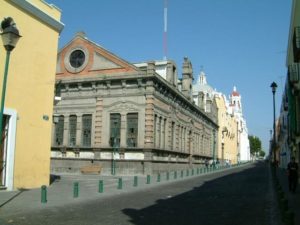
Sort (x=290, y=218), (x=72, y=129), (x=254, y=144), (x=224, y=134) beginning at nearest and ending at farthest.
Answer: (x=290, y=218)
(x=72, y=129)
(x=224, y=134)
(x=254, y=144)

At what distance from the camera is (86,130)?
36688mm

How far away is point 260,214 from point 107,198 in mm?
6311

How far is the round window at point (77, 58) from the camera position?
3844 centimetres

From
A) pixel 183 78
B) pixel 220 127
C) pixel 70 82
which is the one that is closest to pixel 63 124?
pixel 70 82

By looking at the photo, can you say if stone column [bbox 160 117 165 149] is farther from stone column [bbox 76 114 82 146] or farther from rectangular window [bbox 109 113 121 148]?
stone column [bbox 76 114 82 146]

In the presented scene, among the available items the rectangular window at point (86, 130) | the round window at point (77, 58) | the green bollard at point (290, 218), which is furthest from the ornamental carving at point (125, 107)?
the green bollard at point (290, 218)

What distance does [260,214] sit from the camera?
1223cm

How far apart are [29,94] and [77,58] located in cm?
2124

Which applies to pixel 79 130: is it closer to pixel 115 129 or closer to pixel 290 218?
pixel 115 129

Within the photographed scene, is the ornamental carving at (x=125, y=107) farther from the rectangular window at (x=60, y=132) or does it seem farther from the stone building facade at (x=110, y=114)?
the rectangular window at (x=60, y=132)

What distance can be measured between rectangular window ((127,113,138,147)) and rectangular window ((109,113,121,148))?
2.97 feet

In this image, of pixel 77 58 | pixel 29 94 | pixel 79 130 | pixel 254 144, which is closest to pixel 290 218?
pixel 29 94

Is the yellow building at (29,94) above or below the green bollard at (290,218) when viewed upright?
above

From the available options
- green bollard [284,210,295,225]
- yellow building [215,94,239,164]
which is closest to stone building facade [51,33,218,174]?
green bollard [284,210,295,225]
